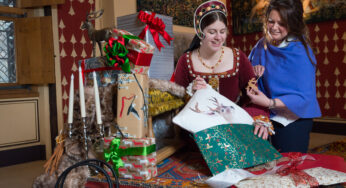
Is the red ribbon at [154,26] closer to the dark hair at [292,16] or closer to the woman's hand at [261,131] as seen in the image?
the dark hair at [292,16]

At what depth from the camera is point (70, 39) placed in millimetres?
4613

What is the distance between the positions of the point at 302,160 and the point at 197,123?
49cm

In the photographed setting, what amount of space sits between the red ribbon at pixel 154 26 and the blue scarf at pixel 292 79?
2.31 feet

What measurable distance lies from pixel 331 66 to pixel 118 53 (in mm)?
4853

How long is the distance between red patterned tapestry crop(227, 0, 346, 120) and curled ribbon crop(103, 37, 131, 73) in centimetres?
474

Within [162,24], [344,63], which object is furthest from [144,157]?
[344,63]

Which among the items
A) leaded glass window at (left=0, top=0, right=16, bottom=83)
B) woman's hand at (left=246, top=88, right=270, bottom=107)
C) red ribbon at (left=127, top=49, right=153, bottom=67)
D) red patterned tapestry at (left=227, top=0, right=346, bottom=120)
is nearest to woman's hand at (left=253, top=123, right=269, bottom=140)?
woman's hand at (left=246, top=88, right=270, bottom=107)

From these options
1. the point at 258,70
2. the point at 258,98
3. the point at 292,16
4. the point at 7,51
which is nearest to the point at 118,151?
the point at 258,98

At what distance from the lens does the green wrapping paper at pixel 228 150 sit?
1229 millimetres

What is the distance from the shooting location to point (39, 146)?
14.6 feet

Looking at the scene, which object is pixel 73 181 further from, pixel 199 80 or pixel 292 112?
pixel 292 112

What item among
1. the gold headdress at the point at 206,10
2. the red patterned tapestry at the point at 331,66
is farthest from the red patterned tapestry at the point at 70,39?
the red patterned tapestry at the point at 331,66

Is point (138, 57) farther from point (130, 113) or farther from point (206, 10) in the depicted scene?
point (206, 10)

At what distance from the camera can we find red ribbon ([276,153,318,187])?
1.06 m
